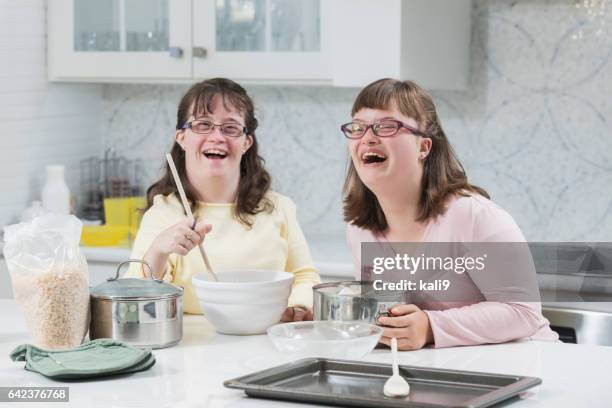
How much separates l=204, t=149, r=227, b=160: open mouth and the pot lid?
20.9 inches

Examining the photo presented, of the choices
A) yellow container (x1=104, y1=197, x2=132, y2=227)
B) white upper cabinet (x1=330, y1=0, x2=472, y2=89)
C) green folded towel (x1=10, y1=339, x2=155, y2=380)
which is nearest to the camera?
green folded towel (x1=10, y1=339, x2=155, y2=380)

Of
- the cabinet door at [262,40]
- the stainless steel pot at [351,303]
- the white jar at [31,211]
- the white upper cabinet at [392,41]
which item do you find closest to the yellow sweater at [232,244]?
the stainless steel pot at [351,303]

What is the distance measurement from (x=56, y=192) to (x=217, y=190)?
130 cm

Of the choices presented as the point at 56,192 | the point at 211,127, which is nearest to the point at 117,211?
the point at 56,192

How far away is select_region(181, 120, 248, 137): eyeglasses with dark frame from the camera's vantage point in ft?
7.57

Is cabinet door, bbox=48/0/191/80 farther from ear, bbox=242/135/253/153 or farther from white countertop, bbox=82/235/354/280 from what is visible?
ear, bbox=242/135/253/153

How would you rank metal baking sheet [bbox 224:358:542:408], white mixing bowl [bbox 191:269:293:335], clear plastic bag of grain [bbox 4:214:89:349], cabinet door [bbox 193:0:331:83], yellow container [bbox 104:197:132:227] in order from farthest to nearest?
yellow container [bbox 104:197:132:227] < cabinet door [bbox 193:0:331:83] < white mixing bowl [bbox 191:269:293:335] < clear plastic bag of grain [bbox 4:214:89:349] < metal baking sheet [bbox 224:358:542:408]

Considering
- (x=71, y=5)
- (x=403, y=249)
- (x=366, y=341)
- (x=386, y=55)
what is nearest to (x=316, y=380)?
(x=366, y=341)

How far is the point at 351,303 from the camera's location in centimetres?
178

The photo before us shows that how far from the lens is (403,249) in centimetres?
210

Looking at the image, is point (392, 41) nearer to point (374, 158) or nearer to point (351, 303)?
point (374, 158)

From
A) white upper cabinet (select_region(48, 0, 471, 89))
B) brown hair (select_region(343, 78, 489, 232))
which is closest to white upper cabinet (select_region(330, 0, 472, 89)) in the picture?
white upper cabinet (select_region(48, 0, 471, 89))

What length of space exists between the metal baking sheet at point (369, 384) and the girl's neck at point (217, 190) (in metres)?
0.84

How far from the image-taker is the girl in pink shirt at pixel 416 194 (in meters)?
1.92
